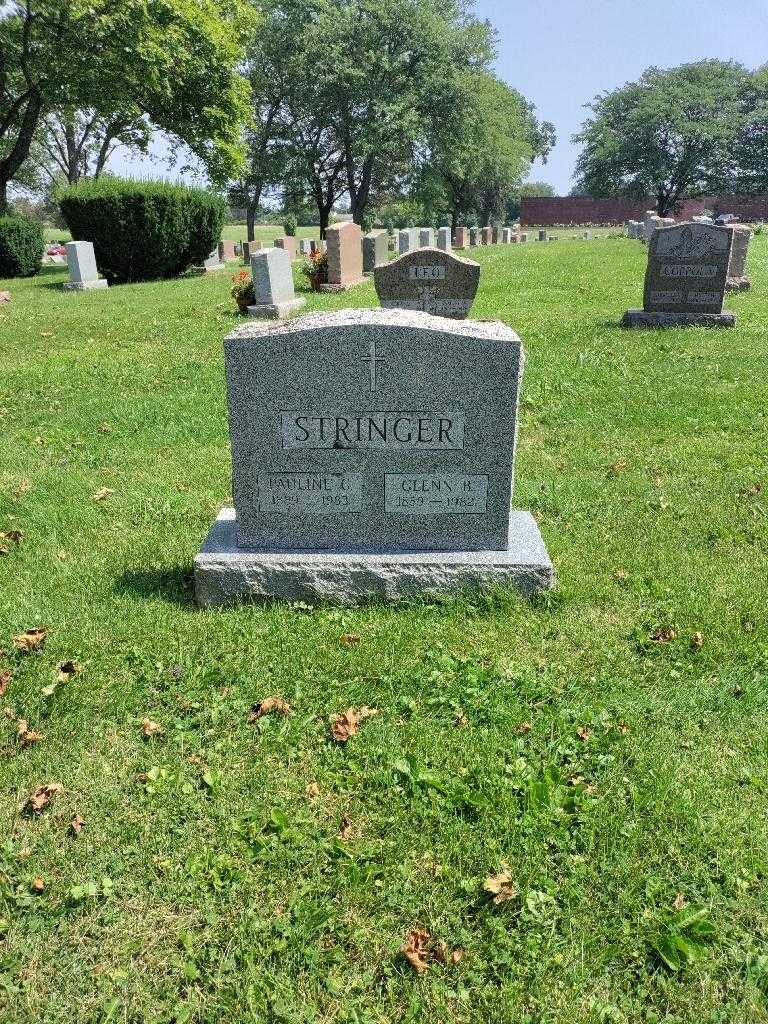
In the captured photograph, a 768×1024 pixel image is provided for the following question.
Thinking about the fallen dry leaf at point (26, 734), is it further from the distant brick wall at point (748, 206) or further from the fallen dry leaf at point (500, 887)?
the distant brick wall at point (748, 206)

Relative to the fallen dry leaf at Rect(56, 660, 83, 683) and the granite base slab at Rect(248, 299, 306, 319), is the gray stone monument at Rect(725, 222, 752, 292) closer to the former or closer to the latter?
the granite base slab at Rect(248, 299, 306, 319)

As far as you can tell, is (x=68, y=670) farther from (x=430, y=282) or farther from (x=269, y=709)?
(x=430, y=282)

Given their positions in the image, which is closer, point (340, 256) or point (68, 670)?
point (68, 670)

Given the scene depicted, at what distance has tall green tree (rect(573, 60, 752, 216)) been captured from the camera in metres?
65.3

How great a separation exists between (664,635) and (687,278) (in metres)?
9.48

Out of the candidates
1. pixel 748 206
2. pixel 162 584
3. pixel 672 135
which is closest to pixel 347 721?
pixel 162 584

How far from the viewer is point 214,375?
8930 mm

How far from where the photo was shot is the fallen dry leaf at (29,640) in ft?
11.8

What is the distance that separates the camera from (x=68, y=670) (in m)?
3.46

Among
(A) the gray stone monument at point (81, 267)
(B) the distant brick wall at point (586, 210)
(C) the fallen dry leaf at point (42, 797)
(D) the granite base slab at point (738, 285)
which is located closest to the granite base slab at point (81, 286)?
(A) the gray stone monument at point (81, 267)

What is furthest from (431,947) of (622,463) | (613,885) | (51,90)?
(51,90)

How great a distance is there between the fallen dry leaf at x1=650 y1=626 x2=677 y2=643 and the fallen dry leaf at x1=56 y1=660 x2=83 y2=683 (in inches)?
111

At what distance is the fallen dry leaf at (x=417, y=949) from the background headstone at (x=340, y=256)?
635 inches

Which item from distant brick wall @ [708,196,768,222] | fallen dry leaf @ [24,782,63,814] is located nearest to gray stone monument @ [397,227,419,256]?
fallen dry leaf @ [24,782,63,814]
